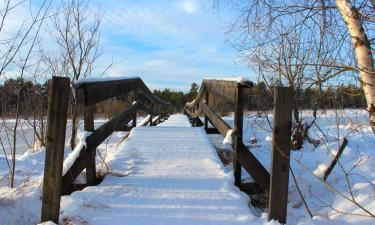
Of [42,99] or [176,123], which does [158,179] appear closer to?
[42,99]

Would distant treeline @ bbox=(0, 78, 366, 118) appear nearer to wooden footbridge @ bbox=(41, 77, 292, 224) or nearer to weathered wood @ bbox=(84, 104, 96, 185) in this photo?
wooden footbridge @ bbox=(41, 77, 292, 224)

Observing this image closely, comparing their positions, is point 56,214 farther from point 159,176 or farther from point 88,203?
point 159,176

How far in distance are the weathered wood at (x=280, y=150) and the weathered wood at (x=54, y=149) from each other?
5.42ft

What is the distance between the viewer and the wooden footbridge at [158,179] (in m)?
3.19

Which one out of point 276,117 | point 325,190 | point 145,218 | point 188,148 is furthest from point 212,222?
point 188,148

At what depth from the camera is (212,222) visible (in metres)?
3.38

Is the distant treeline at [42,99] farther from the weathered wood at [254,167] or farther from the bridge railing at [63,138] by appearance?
the bridge railing at [63,138]

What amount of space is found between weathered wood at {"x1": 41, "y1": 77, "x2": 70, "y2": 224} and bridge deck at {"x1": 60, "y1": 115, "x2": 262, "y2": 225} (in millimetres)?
220

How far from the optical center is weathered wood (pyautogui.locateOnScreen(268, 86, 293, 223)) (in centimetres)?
346

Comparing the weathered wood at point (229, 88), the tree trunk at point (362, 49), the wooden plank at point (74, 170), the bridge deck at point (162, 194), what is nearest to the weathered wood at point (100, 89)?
the wooden plank at point (74, 170)

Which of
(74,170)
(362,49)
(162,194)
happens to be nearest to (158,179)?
(162,194)

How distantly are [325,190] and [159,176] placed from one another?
175 centimetres

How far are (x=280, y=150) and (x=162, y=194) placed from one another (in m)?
1.20

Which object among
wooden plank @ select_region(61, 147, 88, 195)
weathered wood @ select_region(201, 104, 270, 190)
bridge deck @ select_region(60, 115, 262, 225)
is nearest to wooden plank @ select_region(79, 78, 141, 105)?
wooden plank @ select_region(61, 147, 88, 195)
